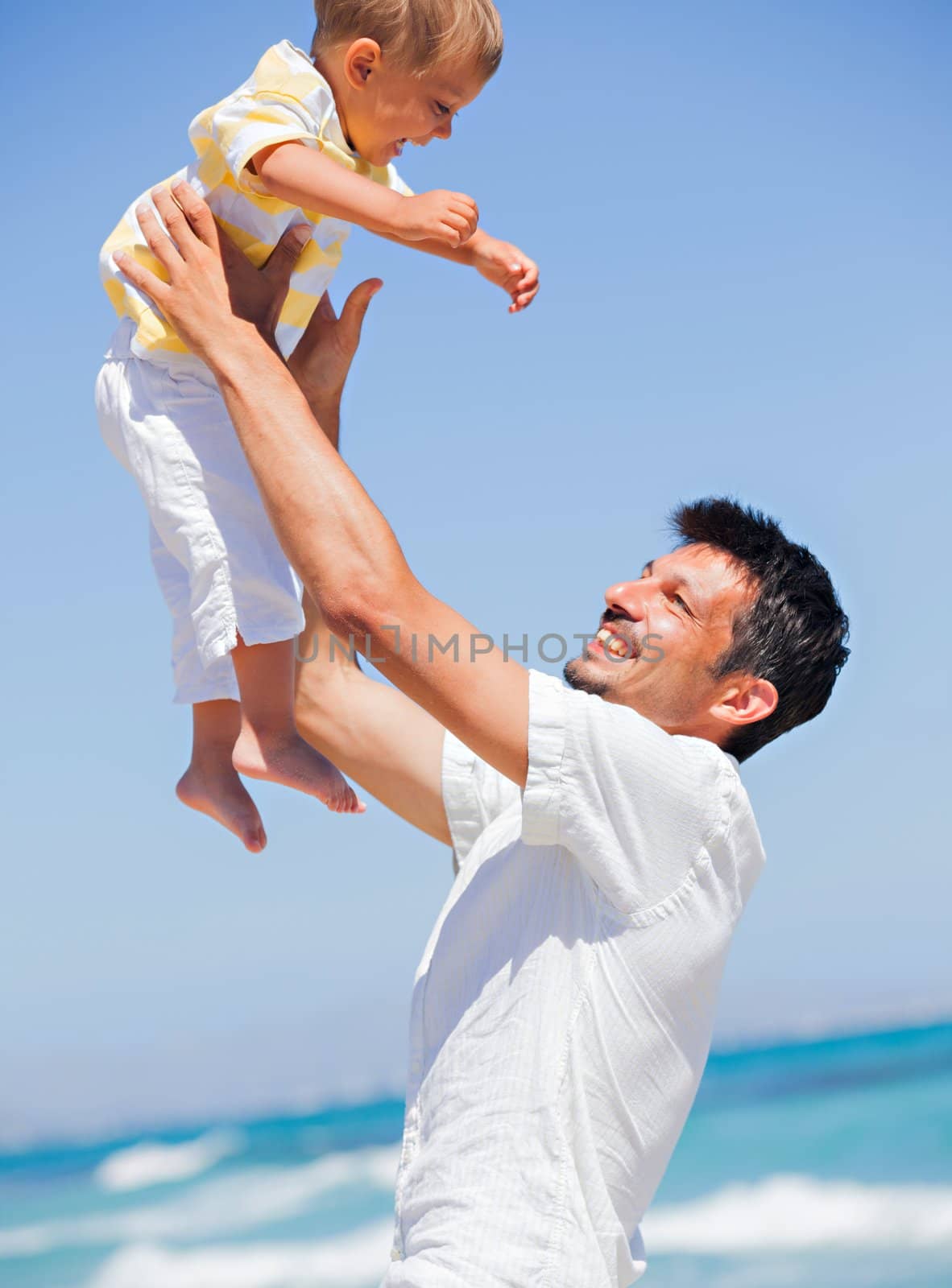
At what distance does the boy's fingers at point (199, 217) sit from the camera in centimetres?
244

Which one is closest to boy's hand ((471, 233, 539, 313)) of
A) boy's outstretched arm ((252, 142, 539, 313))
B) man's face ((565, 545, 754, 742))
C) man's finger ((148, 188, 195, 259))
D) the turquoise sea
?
boy's outstretched arm ((252, 142, 539, 313))

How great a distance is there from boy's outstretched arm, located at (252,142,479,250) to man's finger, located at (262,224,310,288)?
236mm

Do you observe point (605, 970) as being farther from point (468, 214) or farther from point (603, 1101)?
point (468, 214)

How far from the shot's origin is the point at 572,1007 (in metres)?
2.07

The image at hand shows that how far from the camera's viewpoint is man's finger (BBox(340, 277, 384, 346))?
2738 millimetres

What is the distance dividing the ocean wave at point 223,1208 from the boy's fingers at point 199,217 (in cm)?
933

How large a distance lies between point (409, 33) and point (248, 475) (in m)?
0.83

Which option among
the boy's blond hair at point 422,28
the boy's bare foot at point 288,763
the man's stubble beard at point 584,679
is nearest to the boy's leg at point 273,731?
the boy's bare foot at point 288,763

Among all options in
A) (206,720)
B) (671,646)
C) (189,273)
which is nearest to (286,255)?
(189,273)

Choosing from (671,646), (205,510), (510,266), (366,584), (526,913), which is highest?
(510,266)

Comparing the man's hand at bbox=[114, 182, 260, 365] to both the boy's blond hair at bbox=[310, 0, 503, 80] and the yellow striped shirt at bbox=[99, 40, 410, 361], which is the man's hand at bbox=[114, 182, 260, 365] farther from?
the boy's blond hair at bbox=[310, 0, 503, 80]

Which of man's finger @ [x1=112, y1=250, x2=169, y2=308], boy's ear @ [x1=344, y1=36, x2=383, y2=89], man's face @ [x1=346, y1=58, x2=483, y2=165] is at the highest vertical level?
boy's ear @ [x1=344, y1=36, x2=383, y2=89]

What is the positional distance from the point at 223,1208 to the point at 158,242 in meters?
10.0

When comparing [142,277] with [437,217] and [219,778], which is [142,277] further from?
[219,778]
